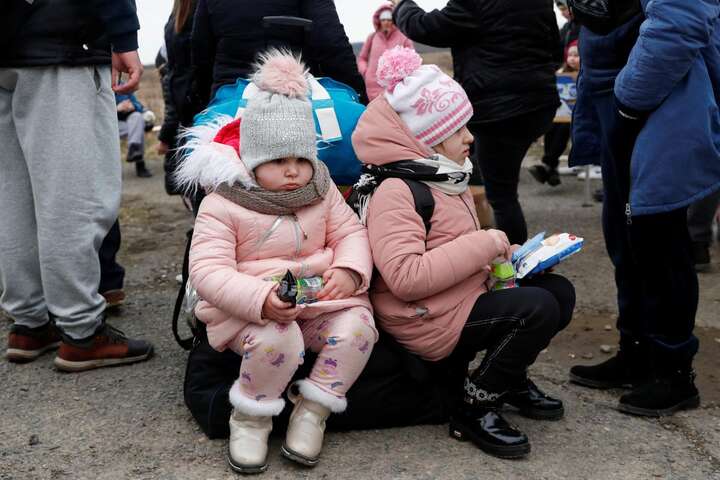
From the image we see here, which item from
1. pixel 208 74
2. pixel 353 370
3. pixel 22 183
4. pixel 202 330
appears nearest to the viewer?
pixel 353 370

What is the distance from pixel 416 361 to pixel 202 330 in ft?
2.52

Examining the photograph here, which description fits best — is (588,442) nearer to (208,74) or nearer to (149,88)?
(208,74)

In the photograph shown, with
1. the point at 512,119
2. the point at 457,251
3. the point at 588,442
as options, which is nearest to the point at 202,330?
the point at 457,251

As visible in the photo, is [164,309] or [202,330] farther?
[164,309]

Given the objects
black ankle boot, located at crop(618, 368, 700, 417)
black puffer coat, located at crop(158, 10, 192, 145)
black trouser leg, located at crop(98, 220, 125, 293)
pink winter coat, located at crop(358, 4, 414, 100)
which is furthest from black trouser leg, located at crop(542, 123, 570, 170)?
black ankle boot, located at crop(618, 368, 700, 417)

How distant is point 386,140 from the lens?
112 inches

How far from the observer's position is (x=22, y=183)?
3.38m

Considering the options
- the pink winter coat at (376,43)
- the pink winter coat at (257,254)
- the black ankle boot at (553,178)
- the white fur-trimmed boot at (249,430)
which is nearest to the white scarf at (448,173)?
the pink winter coat at (257,254)

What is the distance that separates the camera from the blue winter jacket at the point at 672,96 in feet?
8.68

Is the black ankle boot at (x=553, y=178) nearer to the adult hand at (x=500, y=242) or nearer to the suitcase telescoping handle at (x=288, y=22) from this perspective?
the suitcase telescoping handle at (x=288, y=22)

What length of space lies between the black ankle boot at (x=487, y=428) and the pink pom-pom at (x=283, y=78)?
1.15m

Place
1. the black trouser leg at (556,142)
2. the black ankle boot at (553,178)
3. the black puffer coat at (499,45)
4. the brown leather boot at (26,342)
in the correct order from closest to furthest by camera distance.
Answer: the brown leather boot at (26,342) → the black puffer coat at (499,45) → the black trouser leg at (556,142) → the black ankle boot at (553,178)

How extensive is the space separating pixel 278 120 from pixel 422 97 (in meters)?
0.50

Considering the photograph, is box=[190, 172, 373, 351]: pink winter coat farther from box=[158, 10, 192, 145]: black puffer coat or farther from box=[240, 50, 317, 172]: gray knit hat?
box=[158, 10, 192, 145]: black puffer coat
